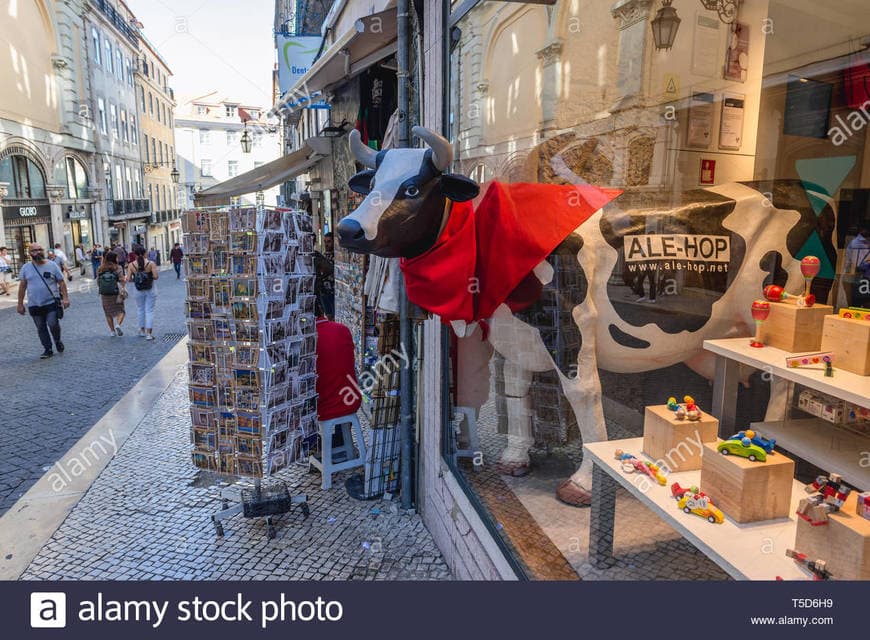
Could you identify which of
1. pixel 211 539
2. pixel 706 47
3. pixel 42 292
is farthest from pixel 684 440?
pixel 42 292

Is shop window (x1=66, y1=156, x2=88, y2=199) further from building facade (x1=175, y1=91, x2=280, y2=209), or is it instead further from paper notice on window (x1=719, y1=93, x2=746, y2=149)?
building facade (x1=175, y1=91, x2=280, y2=209)

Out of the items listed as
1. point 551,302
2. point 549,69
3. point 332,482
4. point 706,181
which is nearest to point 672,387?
point 551,302

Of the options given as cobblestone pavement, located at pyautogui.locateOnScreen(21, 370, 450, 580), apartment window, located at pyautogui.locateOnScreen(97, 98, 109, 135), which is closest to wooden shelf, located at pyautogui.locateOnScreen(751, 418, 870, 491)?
cobblestone pavement, located at pyautogui.locateOnScreen(21, 370, 450, 580)

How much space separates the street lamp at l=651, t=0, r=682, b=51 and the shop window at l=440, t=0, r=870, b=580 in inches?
3.3

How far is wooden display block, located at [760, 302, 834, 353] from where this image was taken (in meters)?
2.46

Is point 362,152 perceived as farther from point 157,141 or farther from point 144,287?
point 157,141

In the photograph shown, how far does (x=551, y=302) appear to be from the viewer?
11.3ft

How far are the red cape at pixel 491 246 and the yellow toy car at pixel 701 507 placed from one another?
1396 mm

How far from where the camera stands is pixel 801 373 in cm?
219

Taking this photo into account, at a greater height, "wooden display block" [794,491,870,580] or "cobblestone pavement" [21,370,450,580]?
"wooden display block" [794,491,870,580]

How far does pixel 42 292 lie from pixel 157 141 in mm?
36965

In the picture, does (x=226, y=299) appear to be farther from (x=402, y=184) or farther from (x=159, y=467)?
(x=159, y=467)

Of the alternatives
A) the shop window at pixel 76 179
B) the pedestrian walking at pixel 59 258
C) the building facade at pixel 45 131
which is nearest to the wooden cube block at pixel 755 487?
the pedestrian walking at pixel 59 258

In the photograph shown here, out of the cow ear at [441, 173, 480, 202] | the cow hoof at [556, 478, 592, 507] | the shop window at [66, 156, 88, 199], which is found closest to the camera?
the cow ear at [441, 173, 480, 202]
